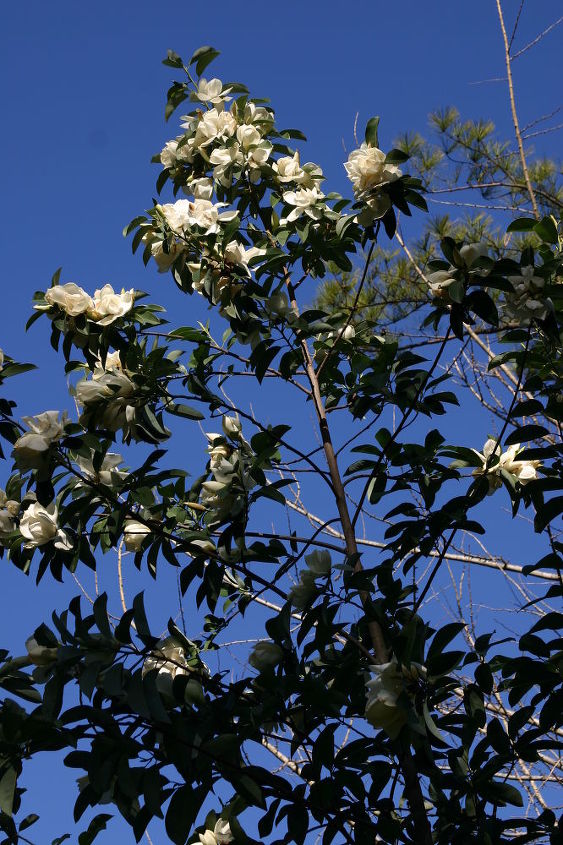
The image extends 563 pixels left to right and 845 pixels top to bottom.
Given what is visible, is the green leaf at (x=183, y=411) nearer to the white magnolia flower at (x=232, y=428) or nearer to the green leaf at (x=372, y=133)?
the white magnolia flower at (x=232, y=428)

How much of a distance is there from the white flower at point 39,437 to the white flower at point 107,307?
0.25 meters

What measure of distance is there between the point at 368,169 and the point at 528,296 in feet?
1.18

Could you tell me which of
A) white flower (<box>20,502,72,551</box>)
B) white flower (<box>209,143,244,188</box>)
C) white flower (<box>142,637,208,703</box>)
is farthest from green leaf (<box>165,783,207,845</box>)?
white flower (<box>209,143,244,188</box>)

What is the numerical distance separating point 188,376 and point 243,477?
28 cm

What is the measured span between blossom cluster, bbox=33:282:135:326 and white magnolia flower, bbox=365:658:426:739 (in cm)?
86

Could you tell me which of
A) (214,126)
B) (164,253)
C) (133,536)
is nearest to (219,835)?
(133,536)

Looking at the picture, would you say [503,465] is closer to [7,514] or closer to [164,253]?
[164,253]

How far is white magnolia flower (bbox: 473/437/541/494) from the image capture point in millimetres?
1831

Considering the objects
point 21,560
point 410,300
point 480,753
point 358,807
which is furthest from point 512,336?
point 410,300

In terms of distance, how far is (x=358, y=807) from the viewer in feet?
5.19

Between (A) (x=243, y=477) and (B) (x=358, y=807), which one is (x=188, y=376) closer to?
(A) (x=243, y=477)

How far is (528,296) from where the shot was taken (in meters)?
1.66

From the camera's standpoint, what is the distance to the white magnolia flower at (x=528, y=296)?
1.64 meters

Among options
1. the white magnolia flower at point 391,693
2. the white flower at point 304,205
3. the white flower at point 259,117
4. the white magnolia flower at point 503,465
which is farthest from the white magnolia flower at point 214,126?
the white magnolia flower at point 391,693
